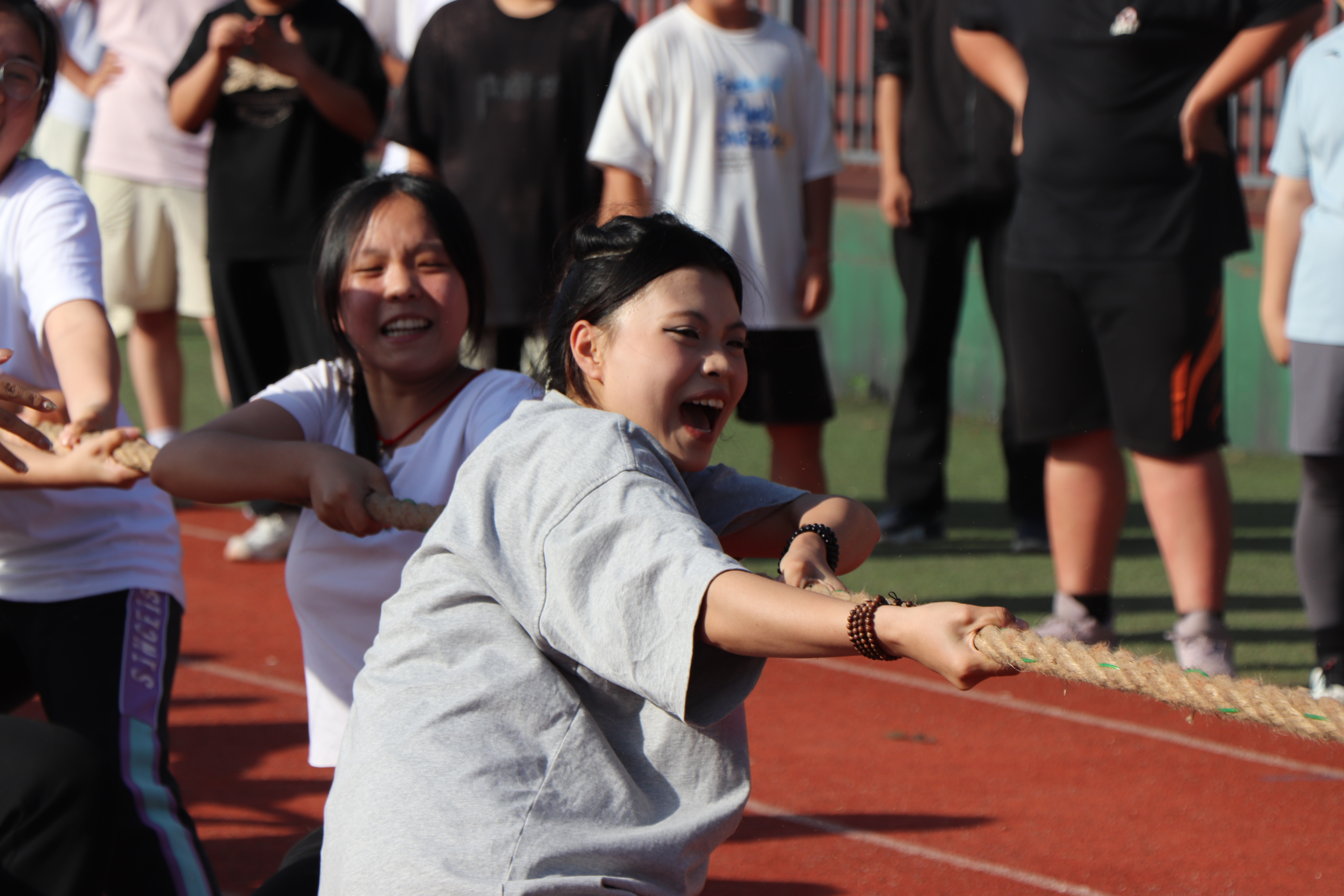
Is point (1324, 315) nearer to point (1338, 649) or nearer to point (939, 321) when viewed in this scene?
point (1338, 649)

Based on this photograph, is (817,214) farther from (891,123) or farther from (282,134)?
(282,134)

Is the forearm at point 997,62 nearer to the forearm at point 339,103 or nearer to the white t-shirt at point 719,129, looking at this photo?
the white t-shirt at point 719,129

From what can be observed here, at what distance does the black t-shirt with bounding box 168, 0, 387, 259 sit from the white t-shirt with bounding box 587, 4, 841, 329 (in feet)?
3.25

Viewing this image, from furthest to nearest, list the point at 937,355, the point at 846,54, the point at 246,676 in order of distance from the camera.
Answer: the point at 846,54 < the point at 937,355 < the point at 246,676

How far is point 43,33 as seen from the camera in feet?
9.28

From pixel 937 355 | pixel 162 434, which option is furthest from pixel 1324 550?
pixel 162 434

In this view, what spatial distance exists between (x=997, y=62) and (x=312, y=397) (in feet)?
8.12

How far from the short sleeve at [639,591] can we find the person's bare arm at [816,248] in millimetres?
3217

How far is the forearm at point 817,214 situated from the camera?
483 cm

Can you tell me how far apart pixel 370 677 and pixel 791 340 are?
298cm

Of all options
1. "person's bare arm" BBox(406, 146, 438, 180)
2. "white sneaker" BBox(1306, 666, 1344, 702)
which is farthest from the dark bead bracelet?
"person's bare arm" BBox(406, 146, 438, 180)

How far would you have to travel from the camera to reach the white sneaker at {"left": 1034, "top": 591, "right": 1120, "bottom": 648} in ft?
13.4

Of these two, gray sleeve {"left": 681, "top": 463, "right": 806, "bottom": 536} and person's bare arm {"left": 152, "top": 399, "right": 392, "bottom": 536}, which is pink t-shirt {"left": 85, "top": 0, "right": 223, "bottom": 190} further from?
gray sleeve {"left": 681, "top": 463, "right": 806, "bottom": 536}

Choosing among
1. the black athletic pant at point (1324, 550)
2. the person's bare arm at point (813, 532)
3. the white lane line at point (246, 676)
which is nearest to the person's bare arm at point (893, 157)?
the black athletic pant at point (1324, 550)
